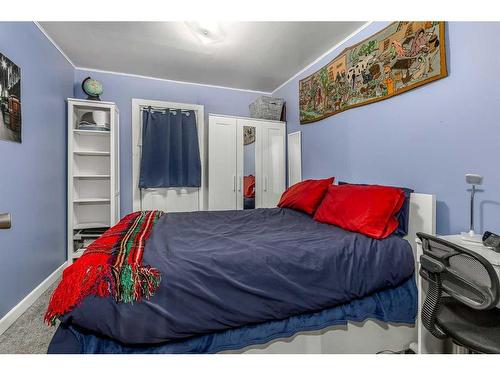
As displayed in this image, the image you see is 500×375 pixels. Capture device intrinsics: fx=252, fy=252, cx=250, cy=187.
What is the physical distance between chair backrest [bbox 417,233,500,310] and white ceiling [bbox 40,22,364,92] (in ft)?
7.44

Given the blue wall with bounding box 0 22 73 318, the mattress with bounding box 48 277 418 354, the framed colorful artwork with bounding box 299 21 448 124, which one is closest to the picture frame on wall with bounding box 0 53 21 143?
the blue wall with bounding box 0 22 73 318

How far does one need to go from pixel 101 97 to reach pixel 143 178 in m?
1.24

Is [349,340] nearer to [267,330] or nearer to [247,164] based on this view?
[267,330]

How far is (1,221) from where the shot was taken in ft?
3.32

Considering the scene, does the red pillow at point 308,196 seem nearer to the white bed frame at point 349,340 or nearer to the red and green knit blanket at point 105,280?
the white bed frame at point 349,340

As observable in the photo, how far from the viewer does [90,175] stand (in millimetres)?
3127

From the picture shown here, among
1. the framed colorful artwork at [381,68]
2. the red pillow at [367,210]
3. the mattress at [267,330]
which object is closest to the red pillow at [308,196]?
the red pillow at [367,210]

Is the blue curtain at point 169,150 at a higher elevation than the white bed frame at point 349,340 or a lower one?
higher

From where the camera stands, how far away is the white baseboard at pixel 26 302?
1841mm

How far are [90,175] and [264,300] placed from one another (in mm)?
2868

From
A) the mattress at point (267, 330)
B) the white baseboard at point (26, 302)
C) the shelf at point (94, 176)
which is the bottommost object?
the white baseboard at point (26, 302)

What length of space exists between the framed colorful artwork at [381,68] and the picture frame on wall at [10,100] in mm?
2914

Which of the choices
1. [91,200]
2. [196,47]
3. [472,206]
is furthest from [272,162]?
[472,206]
